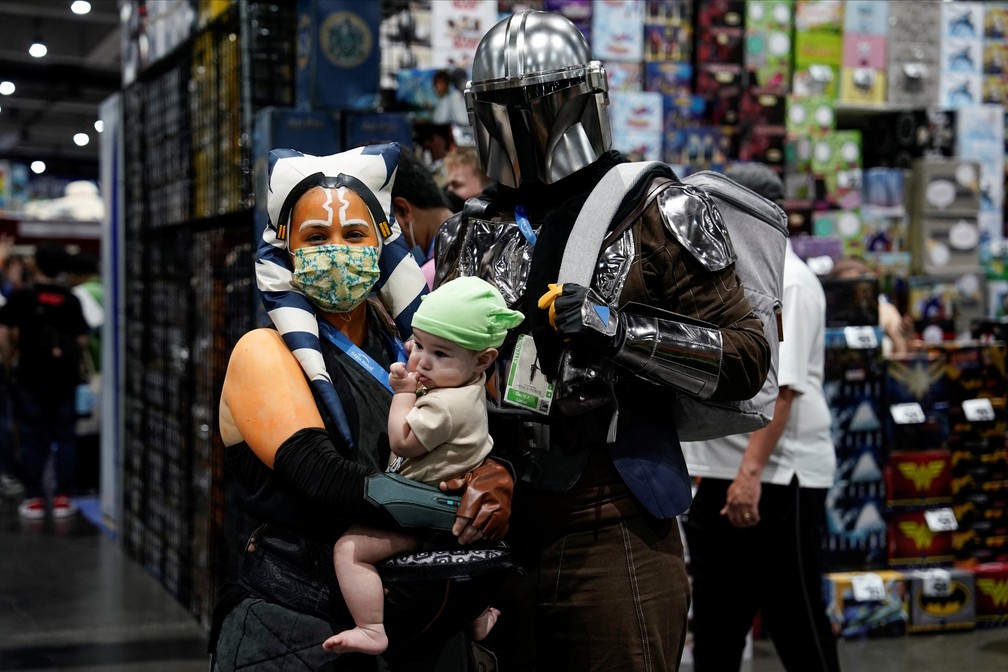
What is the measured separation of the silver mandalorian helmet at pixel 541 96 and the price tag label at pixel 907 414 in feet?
10.5

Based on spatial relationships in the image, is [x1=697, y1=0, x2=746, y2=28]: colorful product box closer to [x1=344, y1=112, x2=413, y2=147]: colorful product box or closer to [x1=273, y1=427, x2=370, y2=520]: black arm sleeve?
[x1=344, y1=112, x2=413, y2=147]: colorful product box

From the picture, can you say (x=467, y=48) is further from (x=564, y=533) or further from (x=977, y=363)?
(x=564, y=533)

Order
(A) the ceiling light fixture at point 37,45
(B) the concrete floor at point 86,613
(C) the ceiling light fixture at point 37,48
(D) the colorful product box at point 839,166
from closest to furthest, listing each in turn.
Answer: (B) the concrete floor at point 86,613, (D) the colorful product box at point 839,166, (A) the ceiling light fixture at point 37,45, (C) the ceiling light fixture at point 37,48

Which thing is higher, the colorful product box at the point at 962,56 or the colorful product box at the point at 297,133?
the colorful product box at the point at 962,56

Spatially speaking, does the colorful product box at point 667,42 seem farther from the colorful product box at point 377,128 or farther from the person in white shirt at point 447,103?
the colorful product box at point 377,128

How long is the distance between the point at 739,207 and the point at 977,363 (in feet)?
10.9

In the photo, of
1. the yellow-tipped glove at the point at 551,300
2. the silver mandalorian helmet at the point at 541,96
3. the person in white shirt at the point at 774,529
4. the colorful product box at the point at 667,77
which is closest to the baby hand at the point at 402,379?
the yellow-tipped glove at the point at 551,300

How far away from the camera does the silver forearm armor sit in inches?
69.8

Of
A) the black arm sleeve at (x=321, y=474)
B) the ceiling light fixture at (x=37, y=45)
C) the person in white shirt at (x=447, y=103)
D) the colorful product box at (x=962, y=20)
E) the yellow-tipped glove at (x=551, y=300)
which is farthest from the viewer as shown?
the ceiling light fixture at (x=37, y=45)

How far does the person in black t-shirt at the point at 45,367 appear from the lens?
711 centimetres

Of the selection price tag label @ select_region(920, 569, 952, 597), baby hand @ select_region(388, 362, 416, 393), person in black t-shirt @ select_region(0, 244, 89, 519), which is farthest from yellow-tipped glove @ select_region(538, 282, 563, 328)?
person in black t-shirt @ select_region(0, 244, 89, 519)

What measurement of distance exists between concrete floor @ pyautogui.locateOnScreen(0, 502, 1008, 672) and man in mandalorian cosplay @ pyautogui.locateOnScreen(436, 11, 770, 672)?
2.57m

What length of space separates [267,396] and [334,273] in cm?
22

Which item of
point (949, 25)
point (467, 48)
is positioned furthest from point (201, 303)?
point (949, 25)
